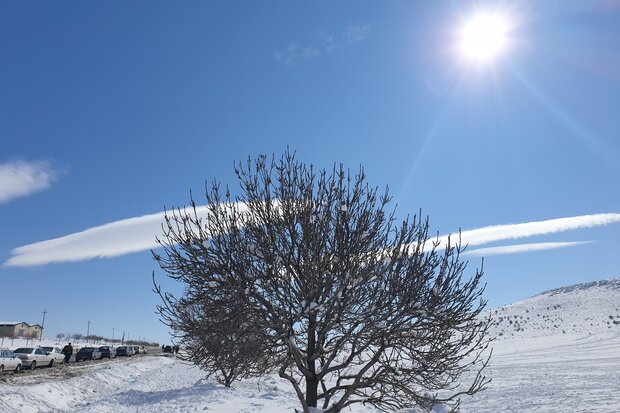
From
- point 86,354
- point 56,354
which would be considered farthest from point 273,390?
point 86,354

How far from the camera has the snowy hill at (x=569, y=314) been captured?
201ft

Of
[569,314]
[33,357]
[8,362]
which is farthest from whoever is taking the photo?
[569,314]

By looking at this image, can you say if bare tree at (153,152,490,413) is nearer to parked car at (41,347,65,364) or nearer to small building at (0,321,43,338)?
parked car at (41,347,65,364)

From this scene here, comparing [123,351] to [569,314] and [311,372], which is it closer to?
[311,372]

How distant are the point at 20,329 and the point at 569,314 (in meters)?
114

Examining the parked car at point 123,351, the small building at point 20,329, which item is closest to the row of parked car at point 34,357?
the parked car at point 123,351

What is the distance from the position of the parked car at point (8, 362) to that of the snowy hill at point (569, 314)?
189ft

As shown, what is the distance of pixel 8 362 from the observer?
27312 mm

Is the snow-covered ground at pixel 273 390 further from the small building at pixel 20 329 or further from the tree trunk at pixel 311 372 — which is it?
the small building at pixel 20 329

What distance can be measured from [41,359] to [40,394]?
1655 centimetres

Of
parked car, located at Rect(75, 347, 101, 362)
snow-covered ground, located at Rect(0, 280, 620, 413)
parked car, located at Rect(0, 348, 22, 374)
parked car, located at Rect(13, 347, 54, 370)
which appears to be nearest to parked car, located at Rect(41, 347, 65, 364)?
parked car, located at Rect(13, 347, 54, 370)

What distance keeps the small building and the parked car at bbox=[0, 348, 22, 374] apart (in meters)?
82.4

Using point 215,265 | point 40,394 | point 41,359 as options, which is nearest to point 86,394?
point 40,394

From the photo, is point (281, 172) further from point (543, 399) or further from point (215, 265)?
point (543, 399)
